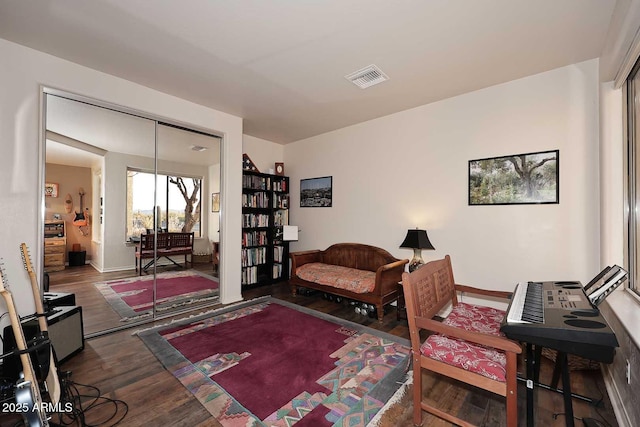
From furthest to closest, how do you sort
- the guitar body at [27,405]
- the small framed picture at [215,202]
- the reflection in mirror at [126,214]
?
the small framed picture at [215,202], the reflection in mirror at [126,214], the guitar body at [27,405]

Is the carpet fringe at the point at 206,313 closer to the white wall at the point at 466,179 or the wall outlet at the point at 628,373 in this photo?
the white wall at the point at 466,179

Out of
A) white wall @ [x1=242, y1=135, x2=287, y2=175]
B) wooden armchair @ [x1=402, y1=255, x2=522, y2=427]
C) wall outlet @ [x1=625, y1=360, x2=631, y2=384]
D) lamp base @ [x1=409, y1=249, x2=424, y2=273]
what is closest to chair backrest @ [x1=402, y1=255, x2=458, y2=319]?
wooden armchair @ [x1=402, y1=255, x2=522, y2=427]

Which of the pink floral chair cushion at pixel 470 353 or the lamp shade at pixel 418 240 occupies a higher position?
the lamp shade at pixel 418 240

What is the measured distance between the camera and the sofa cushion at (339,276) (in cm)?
345

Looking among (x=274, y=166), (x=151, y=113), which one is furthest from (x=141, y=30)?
(x=274, y=166)

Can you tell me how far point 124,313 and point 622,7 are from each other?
17.3ft

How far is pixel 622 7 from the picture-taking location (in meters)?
1.76

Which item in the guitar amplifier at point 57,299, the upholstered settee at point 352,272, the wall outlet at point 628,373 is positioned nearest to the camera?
the wall outlet at point 628,373

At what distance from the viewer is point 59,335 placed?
2.22 m

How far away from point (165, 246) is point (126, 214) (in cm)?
59

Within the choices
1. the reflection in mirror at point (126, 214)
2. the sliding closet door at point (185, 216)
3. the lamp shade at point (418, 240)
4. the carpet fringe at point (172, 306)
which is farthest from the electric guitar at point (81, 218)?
the lamp shade at point (418, 240)

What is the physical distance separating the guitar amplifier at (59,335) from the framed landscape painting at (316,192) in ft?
11.5

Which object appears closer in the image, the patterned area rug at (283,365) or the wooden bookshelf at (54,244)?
the patterned area rug at (283,365)

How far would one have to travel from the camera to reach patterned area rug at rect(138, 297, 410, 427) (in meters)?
1.76
